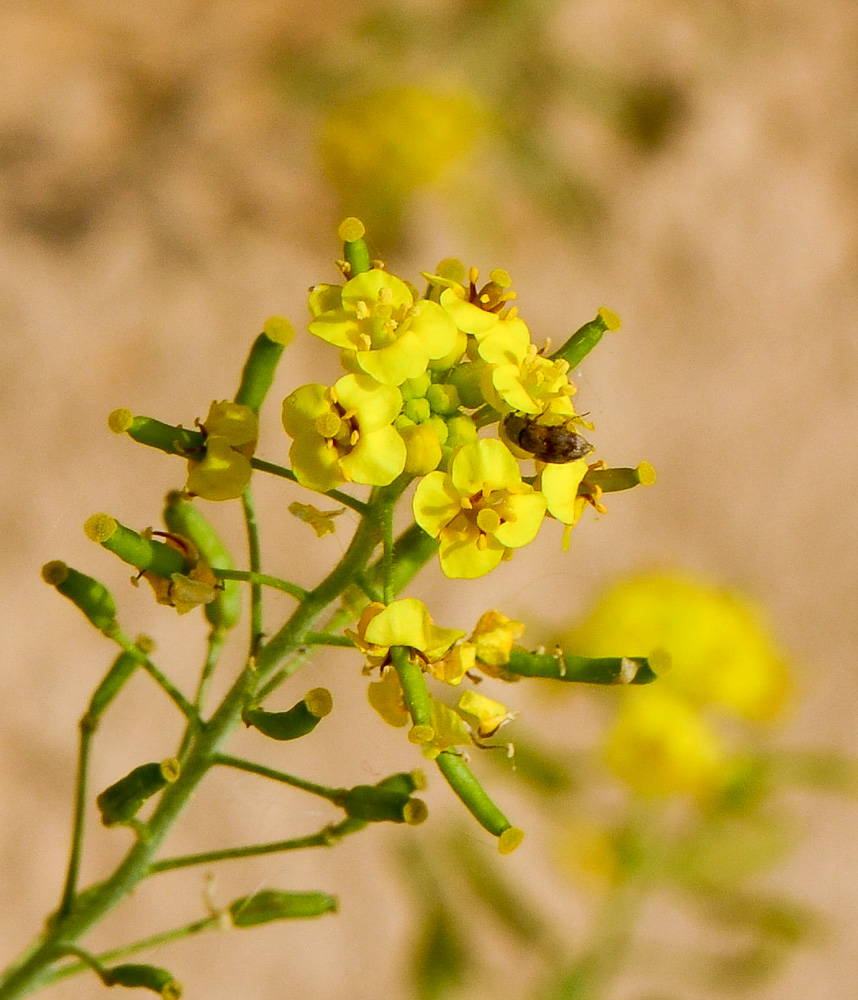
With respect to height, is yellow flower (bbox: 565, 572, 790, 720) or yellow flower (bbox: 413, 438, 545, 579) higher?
yellow flower (bbox: 565, 572, 790, 720)

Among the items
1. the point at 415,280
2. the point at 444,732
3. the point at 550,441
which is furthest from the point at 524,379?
the point at 415,280

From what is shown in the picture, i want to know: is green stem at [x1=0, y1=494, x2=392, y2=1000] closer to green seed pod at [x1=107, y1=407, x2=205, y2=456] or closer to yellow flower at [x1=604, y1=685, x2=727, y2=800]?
green seed pod at [x1=107, y1=407, x2=205, y2=456]

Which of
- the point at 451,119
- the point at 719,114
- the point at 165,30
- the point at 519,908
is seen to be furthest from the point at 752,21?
the point at 519,908

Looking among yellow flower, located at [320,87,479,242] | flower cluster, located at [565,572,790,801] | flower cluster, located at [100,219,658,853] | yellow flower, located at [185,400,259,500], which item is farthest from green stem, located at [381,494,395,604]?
yellow flower, located at [320,87,479,242]

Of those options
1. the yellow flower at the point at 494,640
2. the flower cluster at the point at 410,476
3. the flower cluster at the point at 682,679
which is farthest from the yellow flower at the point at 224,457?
the flower cluster at the point at 682,679

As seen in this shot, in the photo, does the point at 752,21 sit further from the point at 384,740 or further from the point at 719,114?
the point at 384,740

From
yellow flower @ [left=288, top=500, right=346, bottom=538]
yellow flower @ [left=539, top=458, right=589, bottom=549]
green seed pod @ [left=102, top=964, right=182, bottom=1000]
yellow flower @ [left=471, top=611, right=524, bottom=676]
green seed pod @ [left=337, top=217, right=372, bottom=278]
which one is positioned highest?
green seed pod @ [left=337, top=217, right=372, bottom=278]
